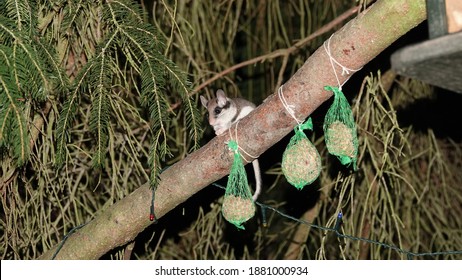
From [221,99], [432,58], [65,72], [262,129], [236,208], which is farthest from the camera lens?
[221,99]

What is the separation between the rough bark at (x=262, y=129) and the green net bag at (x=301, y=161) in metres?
0.07

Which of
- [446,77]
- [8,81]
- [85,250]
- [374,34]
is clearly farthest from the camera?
[85,250]

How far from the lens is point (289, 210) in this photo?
3.08m

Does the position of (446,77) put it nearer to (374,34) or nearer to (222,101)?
(374,34)

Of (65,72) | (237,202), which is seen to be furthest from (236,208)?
(65,72)

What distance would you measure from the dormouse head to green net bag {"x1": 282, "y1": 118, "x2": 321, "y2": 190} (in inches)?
32.0

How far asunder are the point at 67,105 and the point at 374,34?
0.78m

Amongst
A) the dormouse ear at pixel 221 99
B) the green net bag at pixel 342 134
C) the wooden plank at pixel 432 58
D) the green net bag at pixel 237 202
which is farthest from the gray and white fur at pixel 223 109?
the wooden plank at pixel 432 58

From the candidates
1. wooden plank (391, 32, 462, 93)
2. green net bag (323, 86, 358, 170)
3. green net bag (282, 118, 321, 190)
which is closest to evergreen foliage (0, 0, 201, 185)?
green net bag (282, 118, 321, 190)

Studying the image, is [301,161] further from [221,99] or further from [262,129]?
[221,99]

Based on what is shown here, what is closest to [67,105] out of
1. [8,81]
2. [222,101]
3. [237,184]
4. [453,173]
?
[8,81]

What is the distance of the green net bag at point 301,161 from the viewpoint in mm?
1948

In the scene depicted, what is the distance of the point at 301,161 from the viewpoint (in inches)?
76.7

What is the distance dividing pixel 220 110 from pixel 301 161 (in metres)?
0.90
